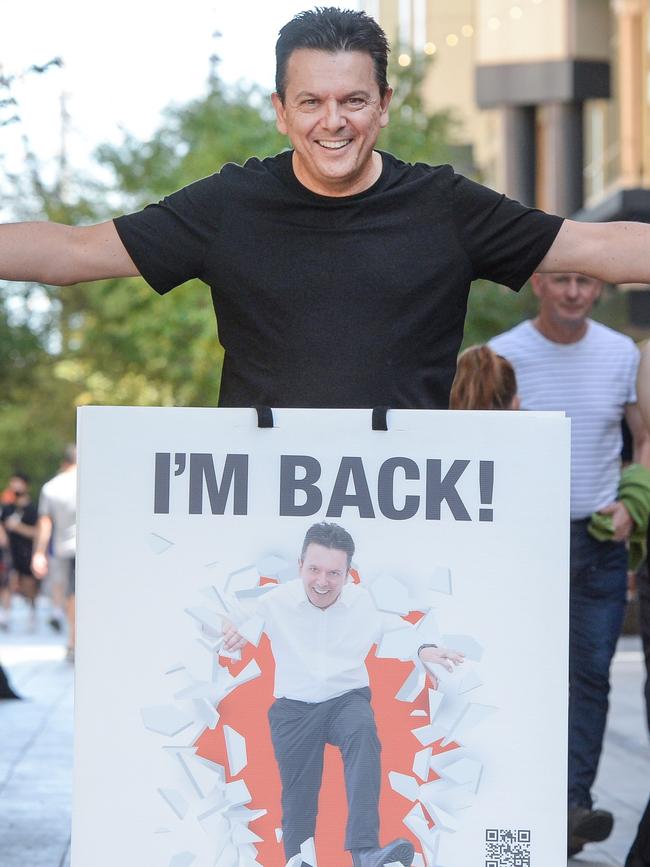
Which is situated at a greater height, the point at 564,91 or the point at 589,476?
the point at 564,91

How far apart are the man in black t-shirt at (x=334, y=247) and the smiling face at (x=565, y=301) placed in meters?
2.69

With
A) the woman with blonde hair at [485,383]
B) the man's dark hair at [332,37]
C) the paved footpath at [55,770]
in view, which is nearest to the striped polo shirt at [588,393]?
the woman with blonde hair at [485,383]

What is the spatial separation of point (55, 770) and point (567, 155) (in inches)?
1079

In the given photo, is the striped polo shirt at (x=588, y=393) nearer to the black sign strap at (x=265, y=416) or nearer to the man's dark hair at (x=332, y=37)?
the man's dark hair at (x=332, y=37)

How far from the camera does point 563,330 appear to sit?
6004mm

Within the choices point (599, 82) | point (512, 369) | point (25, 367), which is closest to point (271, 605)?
point (512, 369)

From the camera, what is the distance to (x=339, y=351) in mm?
3004

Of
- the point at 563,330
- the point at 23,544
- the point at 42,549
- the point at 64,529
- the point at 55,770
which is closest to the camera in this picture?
the point at 563,330

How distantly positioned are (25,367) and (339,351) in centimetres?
3379

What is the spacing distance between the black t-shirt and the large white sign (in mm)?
247

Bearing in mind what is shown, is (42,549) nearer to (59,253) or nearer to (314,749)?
(59,253)

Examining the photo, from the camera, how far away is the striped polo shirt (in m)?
5.89

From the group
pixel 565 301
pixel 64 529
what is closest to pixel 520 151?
pixel 64 529

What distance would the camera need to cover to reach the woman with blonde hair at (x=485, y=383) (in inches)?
215
